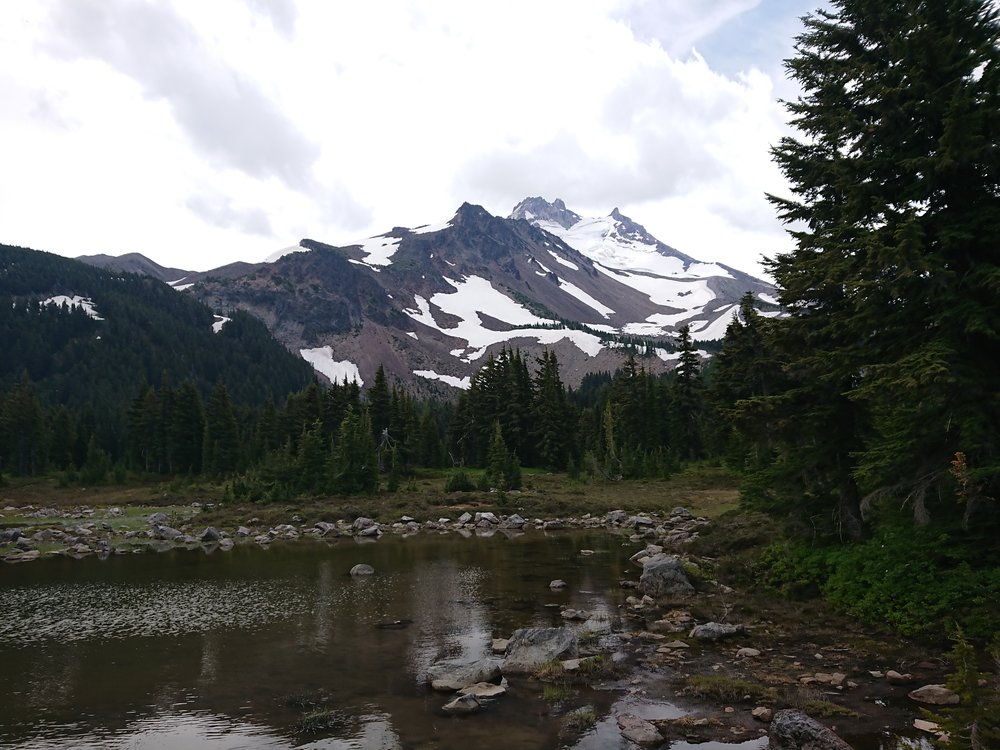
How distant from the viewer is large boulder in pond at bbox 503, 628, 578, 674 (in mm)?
14643

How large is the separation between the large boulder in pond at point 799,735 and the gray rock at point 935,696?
247 centimetres

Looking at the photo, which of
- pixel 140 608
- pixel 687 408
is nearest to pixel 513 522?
pixel 140 608

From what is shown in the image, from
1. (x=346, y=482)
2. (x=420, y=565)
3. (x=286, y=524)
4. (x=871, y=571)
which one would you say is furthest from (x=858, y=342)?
(x=346, y=482)

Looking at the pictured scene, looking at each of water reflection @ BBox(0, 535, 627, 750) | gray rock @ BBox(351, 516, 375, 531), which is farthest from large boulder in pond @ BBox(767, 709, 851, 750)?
gray rock @ BBox(351, 516, 375, 531)

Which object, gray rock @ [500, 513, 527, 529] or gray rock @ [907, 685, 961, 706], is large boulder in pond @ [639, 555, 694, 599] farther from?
gray rock @ [500, 513, 527, 529]

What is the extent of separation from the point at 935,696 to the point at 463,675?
9148 mm

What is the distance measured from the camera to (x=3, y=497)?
65250mm

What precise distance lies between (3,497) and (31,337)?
137680 mm

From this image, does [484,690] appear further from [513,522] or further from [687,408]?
[687,408]

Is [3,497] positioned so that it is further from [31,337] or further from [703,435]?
[31,337]

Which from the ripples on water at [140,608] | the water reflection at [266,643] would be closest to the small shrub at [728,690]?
the water reflection at [266,643]

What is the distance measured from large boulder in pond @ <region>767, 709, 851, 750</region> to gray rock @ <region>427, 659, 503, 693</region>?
608 cm

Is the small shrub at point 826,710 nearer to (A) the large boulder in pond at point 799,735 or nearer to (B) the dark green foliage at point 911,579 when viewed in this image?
(A) the large boulder in pond at point 799,735

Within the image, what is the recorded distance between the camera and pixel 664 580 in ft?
70.8
